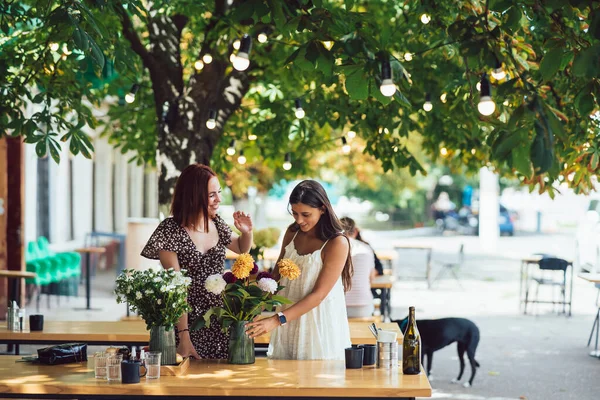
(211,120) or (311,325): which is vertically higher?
(211,120)

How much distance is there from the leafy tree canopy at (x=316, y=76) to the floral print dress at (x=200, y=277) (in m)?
1.10

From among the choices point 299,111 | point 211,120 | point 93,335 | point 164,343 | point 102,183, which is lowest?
point 93,335

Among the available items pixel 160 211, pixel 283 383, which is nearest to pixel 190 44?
pixel 160 211

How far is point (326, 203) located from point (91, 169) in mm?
17458

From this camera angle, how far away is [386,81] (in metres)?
3.84

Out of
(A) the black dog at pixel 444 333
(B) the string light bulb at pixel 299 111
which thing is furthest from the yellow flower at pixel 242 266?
(B) the string light bulb at pixel 299 111

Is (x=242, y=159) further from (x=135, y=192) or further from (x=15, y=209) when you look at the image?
(x=135, y=192)

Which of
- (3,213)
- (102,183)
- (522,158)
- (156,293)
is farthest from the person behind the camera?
(102,183)

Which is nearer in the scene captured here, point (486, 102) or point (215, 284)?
point (486, 102)

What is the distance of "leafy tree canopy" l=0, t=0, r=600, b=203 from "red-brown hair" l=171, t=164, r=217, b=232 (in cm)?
80

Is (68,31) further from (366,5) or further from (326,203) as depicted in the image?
(366,5)

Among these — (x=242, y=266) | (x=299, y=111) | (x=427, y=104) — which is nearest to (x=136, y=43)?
(x=299, y=111)

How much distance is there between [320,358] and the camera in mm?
4734

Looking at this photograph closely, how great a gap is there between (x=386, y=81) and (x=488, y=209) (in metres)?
23.6
